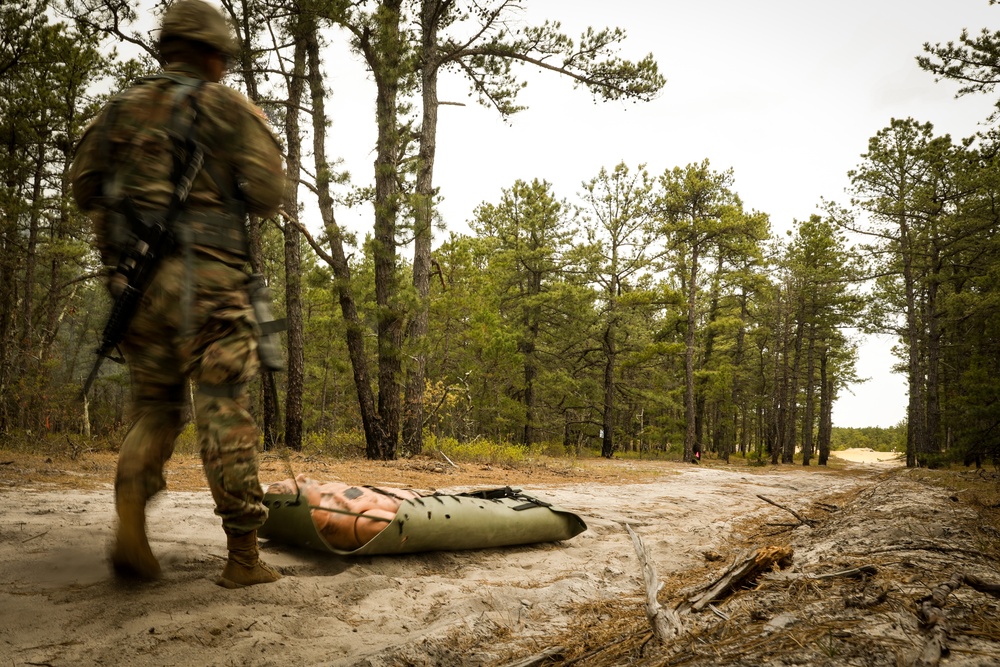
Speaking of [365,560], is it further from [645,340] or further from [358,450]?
[645,340]

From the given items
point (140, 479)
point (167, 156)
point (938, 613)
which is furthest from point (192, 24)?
point (938, 613)

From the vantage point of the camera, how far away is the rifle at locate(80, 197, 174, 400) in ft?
7.20

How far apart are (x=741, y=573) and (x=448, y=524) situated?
1689mm

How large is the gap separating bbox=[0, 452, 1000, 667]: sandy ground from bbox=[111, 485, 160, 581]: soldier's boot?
69 mm

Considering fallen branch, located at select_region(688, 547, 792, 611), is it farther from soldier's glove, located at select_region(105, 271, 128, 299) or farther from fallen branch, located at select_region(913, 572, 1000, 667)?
soldier's glove, located at select_region(105, 271, 128, 299)

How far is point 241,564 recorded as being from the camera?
7.89 ft

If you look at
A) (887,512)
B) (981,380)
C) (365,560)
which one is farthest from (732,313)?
(365,560)

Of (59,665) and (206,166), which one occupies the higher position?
(206,166)

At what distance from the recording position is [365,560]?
304 centimetres

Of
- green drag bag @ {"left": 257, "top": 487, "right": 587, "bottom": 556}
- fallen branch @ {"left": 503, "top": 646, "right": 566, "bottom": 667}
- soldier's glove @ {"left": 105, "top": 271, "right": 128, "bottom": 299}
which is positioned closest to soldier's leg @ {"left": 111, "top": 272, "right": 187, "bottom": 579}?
soldier's glove @ {"left": 105, "top": 271, "right": 128, "bottom": 299}

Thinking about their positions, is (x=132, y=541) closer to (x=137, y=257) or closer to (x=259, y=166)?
(x=137, y=257)

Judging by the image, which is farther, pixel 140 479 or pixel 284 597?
pixel 284 597

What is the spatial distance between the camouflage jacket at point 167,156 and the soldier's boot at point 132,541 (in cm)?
96

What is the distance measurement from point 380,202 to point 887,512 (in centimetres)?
872
